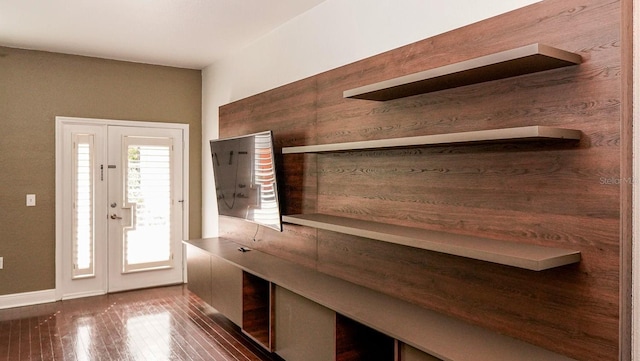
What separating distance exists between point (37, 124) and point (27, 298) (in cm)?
180

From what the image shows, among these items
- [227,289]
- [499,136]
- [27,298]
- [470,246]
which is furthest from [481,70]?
[27,298]

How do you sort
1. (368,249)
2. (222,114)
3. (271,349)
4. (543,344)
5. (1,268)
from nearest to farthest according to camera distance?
1. (543,344)
2. (368,249)
3. (271,349)
4. (1,268)
5. (222,114)

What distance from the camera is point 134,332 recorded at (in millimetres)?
3938

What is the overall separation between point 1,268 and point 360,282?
3.88m

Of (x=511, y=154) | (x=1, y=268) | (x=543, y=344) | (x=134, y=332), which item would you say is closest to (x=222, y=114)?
(x=134, y=332)

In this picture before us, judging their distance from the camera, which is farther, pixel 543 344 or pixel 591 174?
pixel 543 344

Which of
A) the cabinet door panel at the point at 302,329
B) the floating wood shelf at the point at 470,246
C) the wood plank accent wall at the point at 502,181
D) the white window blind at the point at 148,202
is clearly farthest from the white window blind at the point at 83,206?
the floating wood shelf at the point at 470,246

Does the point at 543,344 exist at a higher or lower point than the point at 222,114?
lower

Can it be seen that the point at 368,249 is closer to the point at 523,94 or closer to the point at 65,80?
the point at 523,94

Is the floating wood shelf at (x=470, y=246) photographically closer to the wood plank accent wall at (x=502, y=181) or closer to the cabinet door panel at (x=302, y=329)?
the wood plank accent wall at (x=502, y=181)

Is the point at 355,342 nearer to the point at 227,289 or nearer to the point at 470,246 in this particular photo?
the point at 470,246

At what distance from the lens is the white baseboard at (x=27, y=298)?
472 centimetres

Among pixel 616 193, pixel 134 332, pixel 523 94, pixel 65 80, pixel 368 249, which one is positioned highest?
pixel 65 80

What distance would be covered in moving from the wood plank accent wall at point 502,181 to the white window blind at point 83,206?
311cm
